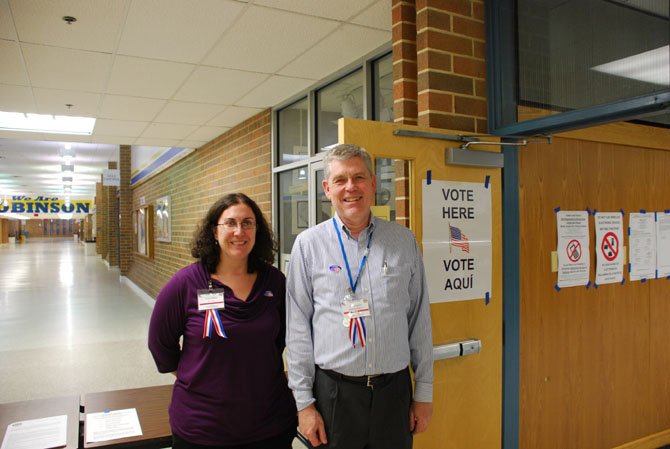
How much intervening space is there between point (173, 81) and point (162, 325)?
2.82 m

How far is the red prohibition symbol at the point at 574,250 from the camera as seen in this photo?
8.46 feet

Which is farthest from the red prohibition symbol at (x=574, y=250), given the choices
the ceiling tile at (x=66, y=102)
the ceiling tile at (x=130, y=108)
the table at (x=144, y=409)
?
the ceiling tile at (x=66, y=102)

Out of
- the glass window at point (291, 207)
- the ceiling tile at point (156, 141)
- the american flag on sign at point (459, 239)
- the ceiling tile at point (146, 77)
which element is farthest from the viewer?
the ceiling tile at point (156, 141)

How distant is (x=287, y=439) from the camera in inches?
67.7

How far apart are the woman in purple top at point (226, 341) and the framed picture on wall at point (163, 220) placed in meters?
7.16

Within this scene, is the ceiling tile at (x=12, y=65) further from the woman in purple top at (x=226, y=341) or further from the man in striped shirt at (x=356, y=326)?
the man in striped shirt at (x=356, y=326)

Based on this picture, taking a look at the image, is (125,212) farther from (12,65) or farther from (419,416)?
(419,416)

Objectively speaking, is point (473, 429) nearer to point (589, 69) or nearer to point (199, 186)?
point (589, 69)

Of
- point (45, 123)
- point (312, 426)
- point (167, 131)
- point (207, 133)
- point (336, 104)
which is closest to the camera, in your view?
point (312, 426)

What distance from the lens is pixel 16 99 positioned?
439cm

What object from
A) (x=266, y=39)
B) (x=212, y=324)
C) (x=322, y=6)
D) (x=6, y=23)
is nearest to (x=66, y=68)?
(x=6, y=23)

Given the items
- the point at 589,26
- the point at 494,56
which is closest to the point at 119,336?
the point at 494,56

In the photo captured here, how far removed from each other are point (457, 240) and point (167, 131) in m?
4.83

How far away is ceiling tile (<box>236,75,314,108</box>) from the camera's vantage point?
4.07 metres
